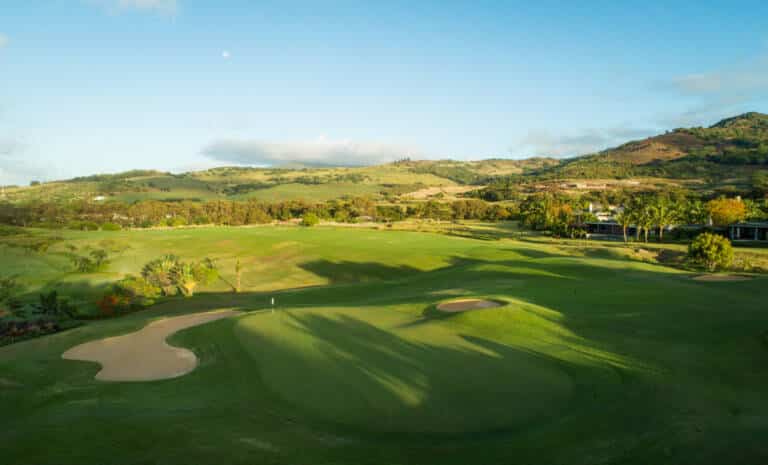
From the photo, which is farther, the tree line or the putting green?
the tree line

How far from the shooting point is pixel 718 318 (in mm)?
22938

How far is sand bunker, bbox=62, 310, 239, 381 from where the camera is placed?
19906 millimetres

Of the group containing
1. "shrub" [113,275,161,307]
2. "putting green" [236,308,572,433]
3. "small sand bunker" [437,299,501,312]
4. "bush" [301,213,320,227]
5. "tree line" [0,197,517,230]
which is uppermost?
"tree line" [0,197,517,230]

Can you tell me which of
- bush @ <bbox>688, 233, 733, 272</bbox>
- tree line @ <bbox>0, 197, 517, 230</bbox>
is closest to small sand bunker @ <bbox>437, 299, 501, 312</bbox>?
bush @ <bbox>688, 233, 733, 272</bbox>

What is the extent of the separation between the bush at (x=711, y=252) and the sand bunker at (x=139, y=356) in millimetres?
58033

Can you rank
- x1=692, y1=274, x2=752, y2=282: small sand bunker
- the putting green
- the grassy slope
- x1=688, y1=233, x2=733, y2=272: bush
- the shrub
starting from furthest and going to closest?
x1=688, y1=233, x2=733, y2=272: bush → the shrub → x1=692, y1=274, x2=752, y2=282: small sand bunker → the putting green → the grassy slope

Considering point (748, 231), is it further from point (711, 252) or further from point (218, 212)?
point (218, 212)

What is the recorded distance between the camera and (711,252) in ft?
191

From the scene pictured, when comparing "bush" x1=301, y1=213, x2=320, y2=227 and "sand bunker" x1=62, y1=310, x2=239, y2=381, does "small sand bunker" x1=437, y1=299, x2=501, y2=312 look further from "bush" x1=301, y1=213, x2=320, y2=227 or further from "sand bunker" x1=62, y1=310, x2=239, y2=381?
"bush" x1=301, y1=213, x2=320, y2=227

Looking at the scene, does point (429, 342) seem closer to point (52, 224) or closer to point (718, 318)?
point (718, 318)

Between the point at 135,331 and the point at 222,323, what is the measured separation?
5641 mm

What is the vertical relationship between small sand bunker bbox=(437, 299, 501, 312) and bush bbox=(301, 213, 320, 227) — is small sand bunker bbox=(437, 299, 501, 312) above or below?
below

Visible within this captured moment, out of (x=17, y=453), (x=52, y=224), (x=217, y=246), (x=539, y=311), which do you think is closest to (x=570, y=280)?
(x=539, y=311)

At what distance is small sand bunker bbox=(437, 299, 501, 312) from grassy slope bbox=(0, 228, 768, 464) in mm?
1207
